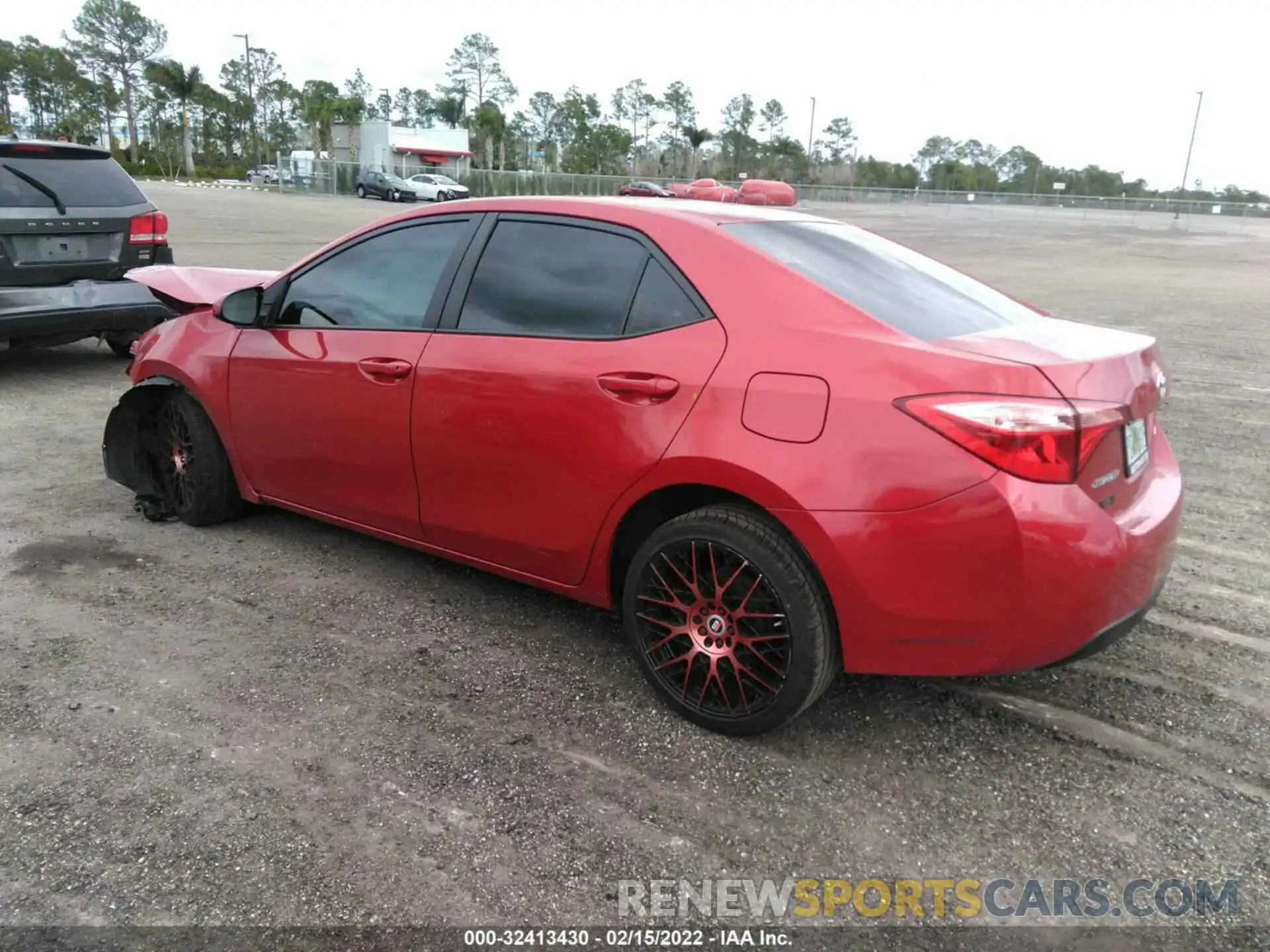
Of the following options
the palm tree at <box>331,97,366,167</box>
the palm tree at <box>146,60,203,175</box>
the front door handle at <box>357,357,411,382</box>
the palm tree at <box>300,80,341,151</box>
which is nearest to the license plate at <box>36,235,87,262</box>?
the front door handle at <box>357,357,411,382</box>

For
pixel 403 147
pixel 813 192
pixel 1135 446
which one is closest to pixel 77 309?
pixel 1135 446

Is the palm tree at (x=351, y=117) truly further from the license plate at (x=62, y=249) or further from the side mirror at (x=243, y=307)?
the side mirror at (x=243, y=307)

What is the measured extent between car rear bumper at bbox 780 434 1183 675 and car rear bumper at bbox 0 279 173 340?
237 inches

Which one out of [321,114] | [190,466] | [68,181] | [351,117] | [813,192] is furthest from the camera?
[321,114]

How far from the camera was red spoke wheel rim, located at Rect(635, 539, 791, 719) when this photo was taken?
2.79 metres

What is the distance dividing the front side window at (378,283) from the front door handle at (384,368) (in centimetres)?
14

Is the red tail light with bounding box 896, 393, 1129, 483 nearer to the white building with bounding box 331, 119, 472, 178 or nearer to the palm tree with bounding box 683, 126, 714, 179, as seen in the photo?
the white building with bounding box 331, 119, 472, 178

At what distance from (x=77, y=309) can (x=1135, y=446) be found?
7.10 metres

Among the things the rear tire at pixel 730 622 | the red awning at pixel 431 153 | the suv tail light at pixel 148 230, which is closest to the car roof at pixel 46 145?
the suv tail light at pixel 148 230

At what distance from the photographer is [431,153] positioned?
7969 centimetres

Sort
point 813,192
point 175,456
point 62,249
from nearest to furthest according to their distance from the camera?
point 175,456 < point 62,249 < point 813,192

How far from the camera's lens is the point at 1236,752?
9.52 ft

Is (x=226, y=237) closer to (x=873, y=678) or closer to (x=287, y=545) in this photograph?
(x=287, y=545)

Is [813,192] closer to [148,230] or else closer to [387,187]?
[387,187]
